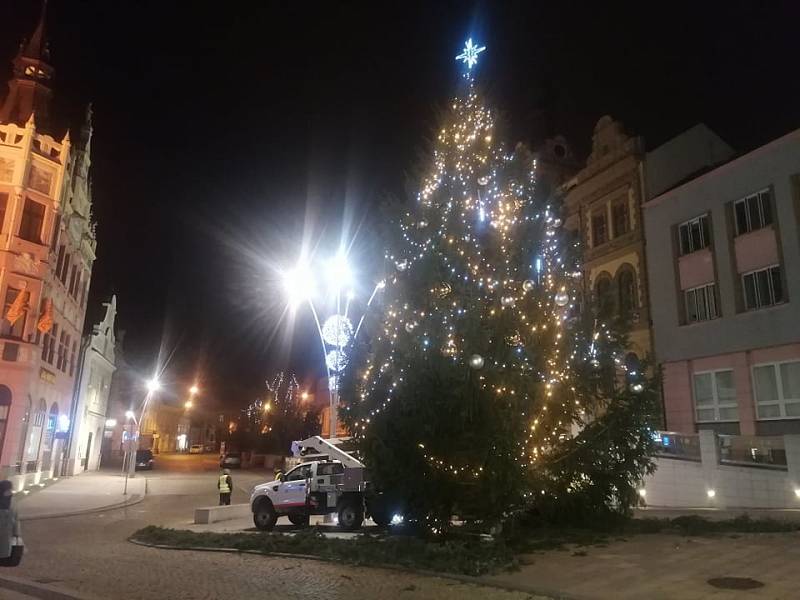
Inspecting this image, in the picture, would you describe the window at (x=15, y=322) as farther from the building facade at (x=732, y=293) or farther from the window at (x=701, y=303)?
the window at (x=701, y=303)

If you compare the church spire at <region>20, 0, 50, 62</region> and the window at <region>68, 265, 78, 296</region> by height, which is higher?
the church spire at <region>20, 0, 50, 62</region>

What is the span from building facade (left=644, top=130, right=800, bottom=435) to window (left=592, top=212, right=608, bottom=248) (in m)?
2.99

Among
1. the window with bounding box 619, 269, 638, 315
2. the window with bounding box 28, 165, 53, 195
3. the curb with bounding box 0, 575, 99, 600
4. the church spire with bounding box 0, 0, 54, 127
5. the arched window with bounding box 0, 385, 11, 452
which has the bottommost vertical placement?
the curb with bounding box 0, 575, 99, 600

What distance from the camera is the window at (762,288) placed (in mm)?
22438

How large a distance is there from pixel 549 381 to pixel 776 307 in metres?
13.9

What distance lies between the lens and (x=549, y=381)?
42.7 ft

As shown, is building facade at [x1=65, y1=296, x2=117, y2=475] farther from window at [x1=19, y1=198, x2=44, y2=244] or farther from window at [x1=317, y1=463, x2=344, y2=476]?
window at [x1=317, y1=463, x2=344, y2=476]

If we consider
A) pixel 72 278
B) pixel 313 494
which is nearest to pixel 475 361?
pixel 313 494

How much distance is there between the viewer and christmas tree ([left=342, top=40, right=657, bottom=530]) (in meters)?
Result: 11.8

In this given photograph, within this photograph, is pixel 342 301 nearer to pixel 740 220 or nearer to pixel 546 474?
pixel 546 474

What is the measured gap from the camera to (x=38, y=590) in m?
9.62

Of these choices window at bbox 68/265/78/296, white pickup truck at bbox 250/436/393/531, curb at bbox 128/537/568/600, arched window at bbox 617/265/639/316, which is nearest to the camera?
curb at bbox 128/537/568/600

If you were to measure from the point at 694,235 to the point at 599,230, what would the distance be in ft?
19.3

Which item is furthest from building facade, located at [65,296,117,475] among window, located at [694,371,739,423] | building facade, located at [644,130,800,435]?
window, located at [694,371,739,423]
